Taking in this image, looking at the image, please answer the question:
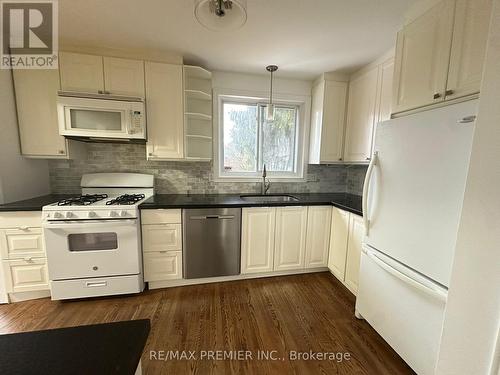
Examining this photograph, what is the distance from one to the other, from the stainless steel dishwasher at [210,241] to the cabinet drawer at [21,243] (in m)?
1.27

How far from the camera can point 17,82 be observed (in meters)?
2.00

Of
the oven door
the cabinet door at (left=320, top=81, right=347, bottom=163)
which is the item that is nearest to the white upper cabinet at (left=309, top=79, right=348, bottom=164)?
the cabinet door at (left=320, top=81, right=347, bottom=163)

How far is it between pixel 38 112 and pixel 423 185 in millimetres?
3280

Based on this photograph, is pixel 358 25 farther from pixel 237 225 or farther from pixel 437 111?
pixel 237 225

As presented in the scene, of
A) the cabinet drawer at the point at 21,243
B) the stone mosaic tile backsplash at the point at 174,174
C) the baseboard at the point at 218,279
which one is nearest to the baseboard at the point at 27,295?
the cabinet drawer at the point at 21,243

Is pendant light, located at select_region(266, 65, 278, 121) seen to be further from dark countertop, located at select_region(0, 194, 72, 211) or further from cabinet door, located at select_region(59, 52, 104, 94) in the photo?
dark countertop, located at select_region(0, 194, 72, 211)

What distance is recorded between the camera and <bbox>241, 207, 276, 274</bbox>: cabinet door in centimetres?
231

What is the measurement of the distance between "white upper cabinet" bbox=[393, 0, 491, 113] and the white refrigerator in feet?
0.81

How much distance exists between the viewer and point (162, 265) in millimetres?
2188

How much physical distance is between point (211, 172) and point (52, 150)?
162 cm

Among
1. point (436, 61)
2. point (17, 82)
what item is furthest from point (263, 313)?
point (17, 82)

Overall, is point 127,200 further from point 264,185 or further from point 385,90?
point 385,90

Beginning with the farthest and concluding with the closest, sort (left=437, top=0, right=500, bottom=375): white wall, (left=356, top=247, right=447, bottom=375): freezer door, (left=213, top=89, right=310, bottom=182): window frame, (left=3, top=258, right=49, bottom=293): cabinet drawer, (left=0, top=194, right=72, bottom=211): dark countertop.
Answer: (left=213, top=89, right=310, bottom=182): window frame
(left=3, top=258, right=49, bottom=293): cabinet drawer
(left=0, top=194, right=72, bottom=211): dark countertop
(left=356, top=247, right=447, bottom=375): freezer door
(left=437, top=0, right=500, bottom=375): white wall

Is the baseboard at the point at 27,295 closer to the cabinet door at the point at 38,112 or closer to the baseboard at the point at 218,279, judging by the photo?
the baseboard at the point at 218,279
